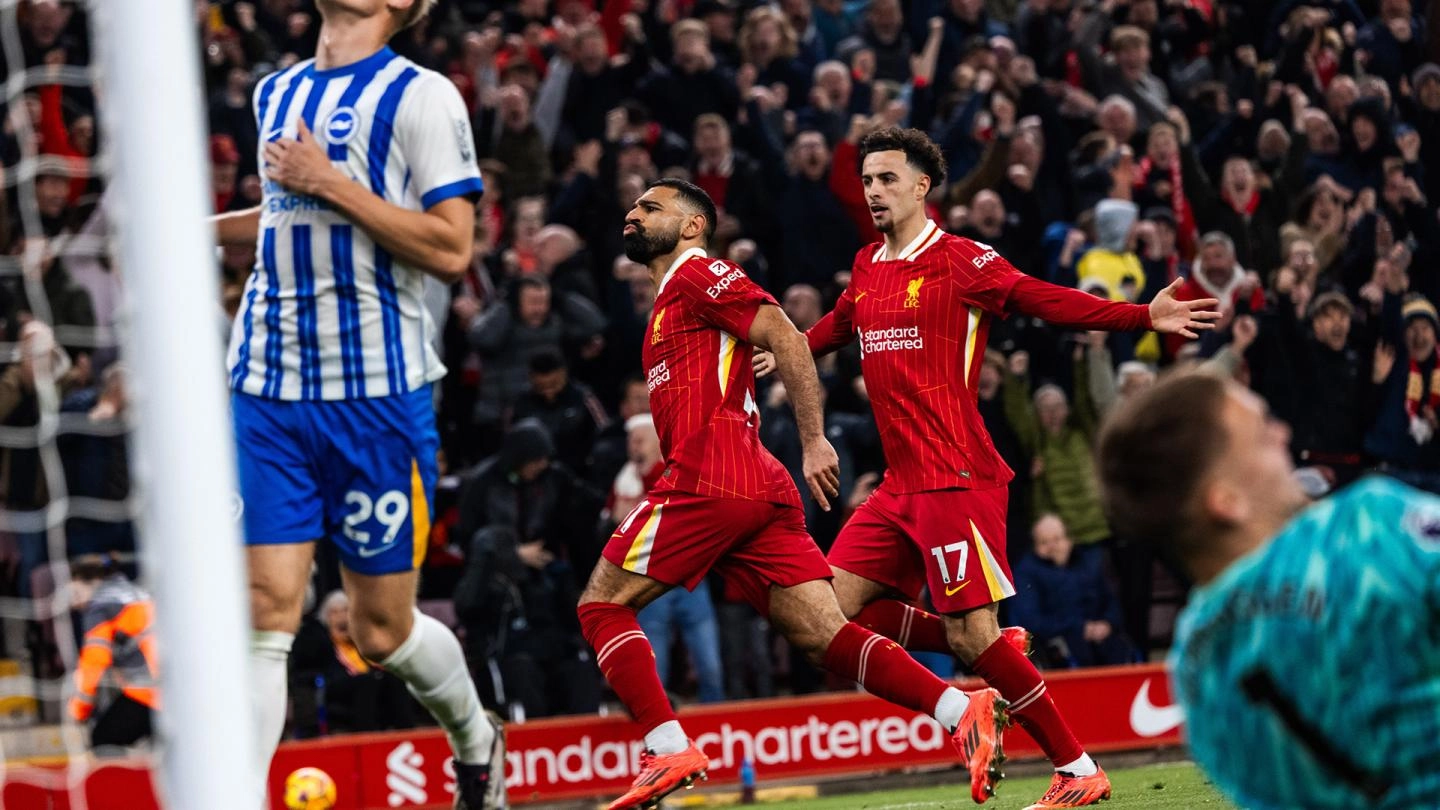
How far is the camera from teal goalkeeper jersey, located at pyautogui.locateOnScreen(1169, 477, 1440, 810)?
114 inches

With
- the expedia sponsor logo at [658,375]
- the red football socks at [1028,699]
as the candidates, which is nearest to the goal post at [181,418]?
the expedia sponsor logo at [658,375]

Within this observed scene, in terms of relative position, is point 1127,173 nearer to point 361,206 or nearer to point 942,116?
A: point 942,116

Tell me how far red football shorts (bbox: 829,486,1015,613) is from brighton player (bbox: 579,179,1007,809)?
18.4 inches

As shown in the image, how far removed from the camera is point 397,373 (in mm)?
5539

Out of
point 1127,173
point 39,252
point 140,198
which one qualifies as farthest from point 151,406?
point 1127,173

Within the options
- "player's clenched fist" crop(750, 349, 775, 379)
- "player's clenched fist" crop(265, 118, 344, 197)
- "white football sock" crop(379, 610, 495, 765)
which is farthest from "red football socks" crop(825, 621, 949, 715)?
"player's clenched fist" crop(265, 118, 344, 197)

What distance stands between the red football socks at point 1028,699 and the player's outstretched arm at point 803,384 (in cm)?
104

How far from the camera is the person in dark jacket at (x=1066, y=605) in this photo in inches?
469

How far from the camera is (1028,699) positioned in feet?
23.8

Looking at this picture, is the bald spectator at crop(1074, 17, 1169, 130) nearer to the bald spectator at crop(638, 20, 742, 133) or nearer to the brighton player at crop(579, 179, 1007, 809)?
the bald spectator at crop(638, 20, 742, 133)

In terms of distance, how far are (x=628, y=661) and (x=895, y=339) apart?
170cm

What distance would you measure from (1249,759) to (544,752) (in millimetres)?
8090

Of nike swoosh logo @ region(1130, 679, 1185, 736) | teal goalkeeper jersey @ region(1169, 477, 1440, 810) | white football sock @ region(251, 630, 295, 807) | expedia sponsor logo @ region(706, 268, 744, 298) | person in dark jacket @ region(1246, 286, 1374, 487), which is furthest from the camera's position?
person in dark jacket @ region(1246, 286, 1374, 487)

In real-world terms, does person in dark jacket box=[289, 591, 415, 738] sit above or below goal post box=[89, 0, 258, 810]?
below
